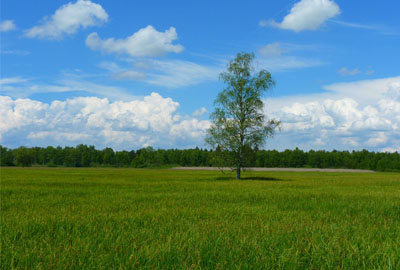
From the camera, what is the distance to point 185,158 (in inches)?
6383

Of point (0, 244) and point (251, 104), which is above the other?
point (251, 104)

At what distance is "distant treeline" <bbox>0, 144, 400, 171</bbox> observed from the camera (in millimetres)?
134000

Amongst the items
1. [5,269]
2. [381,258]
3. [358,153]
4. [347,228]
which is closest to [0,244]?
[5,269]

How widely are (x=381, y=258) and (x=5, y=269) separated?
5.42 metres

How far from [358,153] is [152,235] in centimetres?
15018

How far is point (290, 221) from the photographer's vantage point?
8.27m

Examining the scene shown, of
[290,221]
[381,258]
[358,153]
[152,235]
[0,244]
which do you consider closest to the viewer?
[381,258]

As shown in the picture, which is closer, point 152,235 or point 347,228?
point 152,235

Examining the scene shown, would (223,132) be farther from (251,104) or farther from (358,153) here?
(358,153)

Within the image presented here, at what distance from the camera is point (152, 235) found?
6.27 metres

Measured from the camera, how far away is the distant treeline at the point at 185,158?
134 m

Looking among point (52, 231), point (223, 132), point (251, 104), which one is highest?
point (251, 104)

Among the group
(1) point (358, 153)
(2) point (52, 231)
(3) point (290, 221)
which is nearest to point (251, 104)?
(3) point (290, 221)

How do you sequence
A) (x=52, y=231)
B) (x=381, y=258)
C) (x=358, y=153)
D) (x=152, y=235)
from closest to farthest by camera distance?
1. (x=381, y=258)
2. (x=152, y=235)
3. (x=52, y=231)
4. (x=358, y=153)
